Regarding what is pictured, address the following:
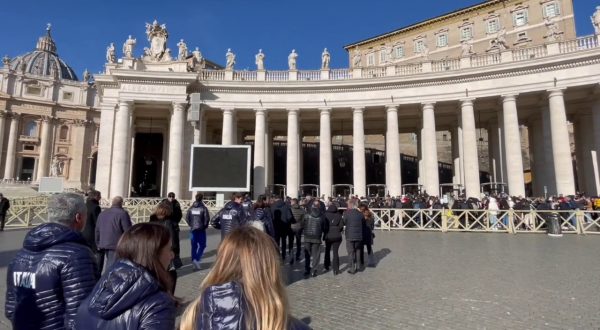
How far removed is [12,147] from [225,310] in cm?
6411

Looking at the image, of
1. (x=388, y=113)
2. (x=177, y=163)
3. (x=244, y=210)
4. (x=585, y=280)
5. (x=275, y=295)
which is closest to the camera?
(x=275, y=295)

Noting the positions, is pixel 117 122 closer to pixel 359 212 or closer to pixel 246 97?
pixel 246 97

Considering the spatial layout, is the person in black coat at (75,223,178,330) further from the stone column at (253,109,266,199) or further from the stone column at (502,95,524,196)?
the stone column at (502,95,524,196)

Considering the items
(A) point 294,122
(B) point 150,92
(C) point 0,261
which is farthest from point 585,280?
(B) point 150,92

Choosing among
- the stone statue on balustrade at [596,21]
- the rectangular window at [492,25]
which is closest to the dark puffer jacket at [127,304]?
the stone statue on balustrade at [596,21]

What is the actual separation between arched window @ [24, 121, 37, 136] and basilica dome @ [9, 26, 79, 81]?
12.0 metres

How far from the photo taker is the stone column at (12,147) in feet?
163

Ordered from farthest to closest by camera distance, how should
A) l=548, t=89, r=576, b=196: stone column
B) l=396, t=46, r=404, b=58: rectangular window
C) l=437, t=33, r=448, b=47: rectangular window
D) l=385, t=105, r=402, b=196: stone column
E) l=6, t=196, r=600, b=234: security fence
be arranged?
l=396, t=46, r=404, b=58: rectangular window
l=437, t=33, r=448, b=47: rectangular window
l=385, t=105, r=402, b=196: stone column
l=548, t=89, r=576, b=196: stone column
l=6, t=196, r=600, b=234: security fence

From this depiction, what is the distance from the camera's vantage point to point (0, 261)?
8.20 meters

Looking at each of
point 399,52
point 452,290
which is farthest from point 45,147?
point 452,290

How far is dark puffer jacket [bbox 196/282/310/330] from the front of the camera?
4.81ft

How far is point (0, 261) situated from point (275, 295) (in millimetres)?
9883

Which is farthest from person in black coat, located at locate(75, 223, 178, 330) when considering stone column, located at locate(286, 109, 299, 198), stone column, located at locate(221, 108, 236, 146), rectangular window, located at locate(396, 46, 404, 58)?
rectangular window, located at locate(396, 46, 404, 58)

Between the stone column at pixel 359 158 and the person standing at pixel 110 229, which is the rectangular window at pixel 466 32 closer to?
the stone column at pixel 359 158
